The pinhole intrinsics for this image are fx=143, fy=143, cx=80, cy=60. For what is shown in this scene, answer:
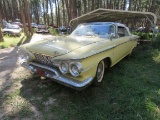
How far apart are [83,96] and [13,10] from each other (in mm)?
42364

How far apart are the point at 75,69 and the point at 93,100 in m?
0.85

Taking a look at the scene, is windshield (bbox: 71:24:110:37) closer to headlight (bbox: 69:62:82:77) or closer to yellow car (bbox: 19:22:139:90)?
yellow car (bbox: 19:22:139:90)

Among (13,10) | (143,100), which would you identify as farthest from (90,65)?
(13,10)

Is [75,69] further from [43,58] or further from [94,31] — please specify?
[94,31]

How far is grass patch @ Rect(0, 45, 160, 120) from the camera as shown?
260 centimetres

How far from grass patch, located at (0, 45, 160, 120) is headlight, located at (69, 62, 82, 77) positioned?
2.27 feet

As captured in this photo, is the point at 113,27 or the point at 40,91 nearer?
the point at 40,91

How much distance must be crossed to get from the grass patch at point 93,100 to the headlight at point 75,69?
69cm

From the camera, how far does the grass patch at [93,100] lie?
2598 millimetres

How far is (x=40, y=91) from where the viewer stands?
3389 millimetres

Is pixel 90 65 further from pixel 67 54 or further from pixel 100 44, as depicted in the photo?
pixel 100 44

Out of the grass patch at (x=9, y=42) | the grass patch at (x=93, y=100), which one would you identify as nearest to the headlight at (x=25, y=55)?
the grass patch at (x=93, y=100)

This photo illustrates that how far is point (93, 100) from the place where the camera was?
3.05m

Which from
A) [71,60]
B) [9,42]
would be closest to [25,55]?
[71,60]
